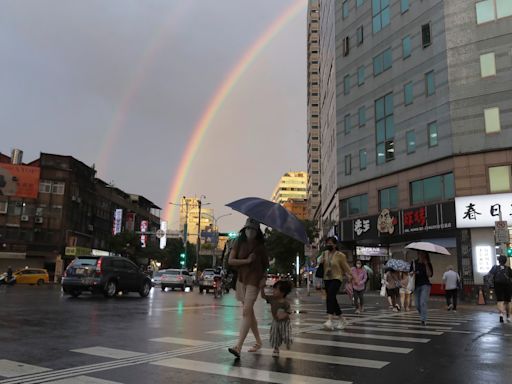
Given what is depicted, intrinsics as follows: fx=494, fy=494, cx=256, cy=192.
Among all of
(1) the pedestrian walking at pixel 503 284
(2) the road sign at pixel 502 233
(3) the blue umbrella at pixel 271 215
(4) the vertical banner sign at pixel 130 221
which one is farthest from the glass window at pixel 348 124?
(4) the vertical banner sign at pixel 130 221

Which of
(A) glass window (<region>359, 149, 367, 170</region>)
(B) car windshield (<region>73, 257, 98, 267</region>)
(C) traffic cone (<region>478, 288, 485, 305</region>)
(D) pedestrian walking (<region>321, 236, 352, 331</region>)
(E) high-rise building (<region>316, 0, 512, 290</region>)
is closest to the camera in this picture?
(D) pedestrian walking (<region>321, 236, 352, 331</region>)

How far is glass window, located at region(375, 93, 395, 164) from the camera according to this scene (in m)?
34.3

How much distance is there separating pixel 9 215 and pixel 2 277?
22.9 m

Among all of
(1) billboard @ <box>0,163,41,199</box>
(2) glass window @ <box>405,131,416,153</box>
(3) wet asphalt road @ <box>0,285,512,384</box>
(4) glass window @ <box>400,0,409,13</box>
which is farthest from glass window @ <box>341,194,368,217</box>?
(1) billboard @ <box>0,163,41,199</box>

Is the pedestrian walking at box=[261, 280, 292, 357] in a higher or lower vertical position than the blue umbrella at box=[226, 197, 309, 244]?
lower

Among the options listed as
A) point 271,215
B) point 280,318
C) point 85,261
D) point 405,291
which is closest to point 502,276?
point 405,291

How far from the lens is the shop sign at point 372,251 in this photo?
36031mm

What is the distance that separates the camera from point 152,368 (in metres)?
6.05

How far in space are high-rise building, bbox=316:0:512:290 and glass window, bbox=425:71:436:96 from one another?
0.06m

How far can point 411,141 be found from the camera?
3198 cm

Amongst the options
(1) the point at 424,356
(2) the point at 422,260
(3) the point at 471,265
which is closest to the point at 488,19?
(3) the point at 471,265

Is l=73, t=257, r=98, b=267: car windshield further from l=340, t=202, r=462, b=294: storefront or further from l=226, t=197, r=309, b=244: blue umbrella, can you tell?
l=340, t=202, r=462, b=294: storefront

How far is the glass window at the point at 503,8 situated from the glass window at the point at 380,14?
889 centimetres

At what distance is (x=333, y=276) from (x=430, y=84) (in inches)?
933
